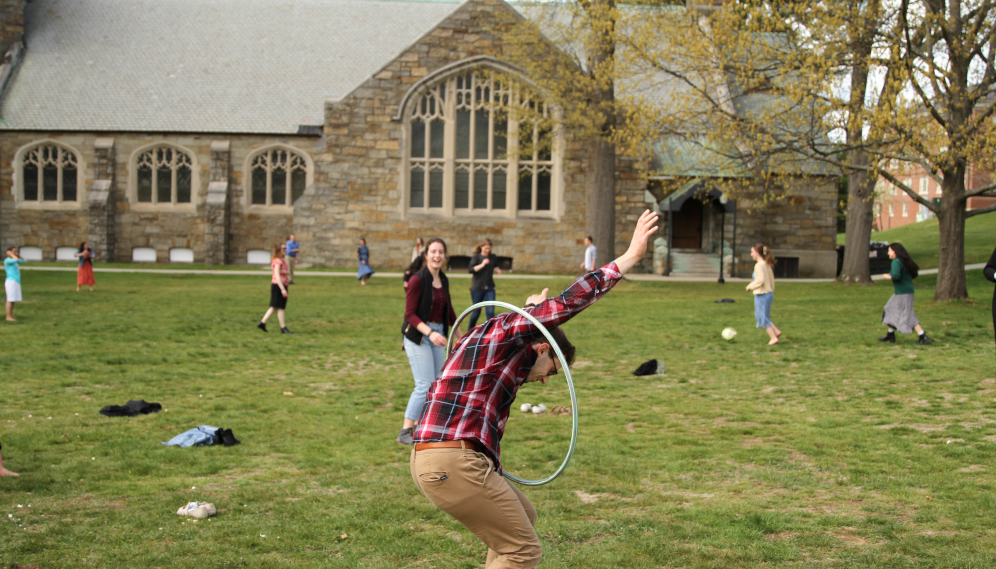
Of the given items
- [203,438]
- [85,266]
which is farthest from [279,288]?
[85,266]

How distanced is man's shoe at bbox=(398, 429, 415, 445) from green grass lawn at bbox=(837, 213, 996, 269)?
33208mm

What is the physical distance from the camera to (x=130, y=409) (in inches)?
362

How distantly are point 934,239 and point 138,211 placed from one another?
40642 millimetres

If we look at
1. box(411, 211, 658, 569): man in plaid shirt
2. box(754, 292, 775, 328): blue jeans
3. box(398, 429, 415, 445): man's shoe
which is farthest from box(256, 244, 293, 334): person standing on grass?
box(411, 211, 658, 569): man in plaid shirt

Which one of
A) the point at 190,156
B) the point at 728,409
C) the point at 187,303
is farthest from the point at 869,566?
the point at 190,156

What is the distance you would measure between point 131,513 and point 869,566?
4868 millimetres

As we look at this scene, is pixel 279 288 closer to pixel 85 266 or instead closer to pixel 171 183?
pixel 85 266

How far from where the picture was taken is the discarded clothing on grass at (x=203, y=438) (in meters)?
7.99

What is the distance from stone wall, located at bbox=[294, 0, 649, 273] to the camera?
33.8 m

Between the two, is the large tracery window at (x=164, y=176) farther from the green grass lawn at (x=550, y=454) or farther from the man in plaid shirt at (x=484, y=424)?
the man in plaid shirt at (x=484, y=424)

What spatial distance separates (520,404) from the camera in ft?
33.9

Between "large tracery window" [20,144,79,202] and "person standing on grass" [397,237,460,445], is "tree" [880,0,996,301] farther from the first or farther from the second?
"large tracery window" [20,144,79,202]

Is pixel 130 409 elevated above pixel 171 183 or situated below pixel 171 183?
below

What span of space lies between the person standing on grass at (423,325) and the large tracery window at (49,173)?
33.3 meters
